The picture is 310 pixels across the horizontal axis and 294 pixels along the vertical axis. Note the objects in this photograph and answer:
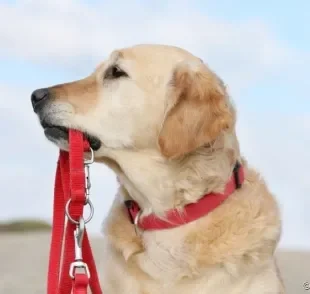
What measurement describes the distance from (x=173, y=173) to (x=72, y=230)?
67 centimetres

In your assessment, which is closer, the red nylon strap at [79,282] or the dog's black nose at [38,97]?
the red nylon strap at [79,282]

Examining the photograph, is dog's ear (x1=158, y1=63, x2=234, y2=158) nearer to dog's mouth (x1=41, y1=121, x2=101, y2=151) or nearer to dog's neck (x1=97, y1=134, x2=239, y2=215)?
dog's neck (x1=97, y1=134, x2=239, y2=215)

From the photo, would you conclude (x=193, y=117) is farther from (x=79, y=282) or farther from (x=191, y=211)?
(x=79, y=282)

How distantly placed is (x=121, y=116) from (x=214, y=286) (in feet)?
3.54

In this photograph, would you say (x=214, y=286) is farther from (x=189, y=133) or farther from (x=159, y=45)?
(x=159, y=45)

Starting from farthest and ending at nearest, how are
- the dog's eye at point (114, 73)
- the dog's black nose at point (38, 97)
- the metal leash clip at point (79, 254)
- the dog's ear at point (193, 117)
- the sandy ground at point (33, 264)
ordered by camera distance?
1. the sandy ground at point (33, 264)
2. the dog's eye at point (114, 73)
3. the dog's black nose at point (38, 97)
4. the dog's ear at point (193, 117)
5. the metal leash clip at point (79, 254)

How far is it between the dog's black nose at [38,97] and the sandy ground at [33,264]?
358cm

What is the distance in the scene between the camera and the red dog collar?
4469 mm

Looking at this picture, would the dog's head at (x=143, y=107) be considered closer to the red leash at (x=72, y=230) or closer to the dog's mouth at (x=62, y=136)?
the dog's mouth at (x=62, y=136)

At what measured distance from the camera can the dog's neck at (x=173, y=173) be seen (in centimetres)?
447

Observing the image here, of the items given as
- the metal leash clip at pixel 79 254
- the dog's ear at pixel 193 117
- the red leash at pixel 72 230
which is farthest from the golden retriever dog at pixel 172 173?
the metal leash clip at pixel 79 254

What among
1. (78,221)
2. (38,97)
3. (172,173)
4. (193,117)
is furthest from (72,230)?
(193,117)

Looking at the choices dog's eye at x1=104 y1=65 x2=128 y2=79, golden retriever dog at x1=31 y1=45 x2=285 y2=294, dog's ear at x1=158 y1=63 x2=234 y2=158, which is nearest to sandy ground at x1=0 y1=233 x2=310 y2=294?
golden retriever dog at x1=31 y1=45 x2=285 y2=294

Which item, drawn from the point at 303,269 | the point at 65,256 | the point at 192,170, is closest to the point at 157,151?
the point at 192,170
